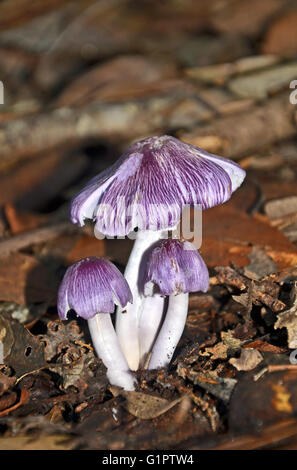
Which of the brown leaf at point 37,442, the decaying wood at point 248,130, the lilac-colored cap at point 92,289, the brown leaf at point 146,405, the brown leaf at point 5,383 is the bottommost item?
the brown leaf at point 37,442

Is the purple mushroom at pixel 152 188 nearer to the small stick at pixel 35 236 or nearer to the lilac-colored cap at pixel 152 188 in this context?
the lilac-colored cap at pixel 152 188

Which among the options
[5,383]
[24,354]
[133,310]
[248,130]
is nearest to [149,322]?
[133,310]

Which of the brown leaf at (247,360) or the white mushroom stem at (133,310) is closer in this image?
the brown leaf at (247,360)

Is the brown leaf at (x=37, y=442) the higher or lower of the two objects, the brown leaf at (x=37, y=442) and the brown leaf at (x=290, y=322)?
the lower

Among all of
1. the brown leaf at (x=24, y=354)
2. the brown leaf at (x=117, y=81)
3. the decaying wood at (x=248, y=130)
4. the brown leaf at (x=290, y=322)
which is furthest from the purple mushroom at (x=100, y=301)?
the brown leaf at (x=117, y=81)
